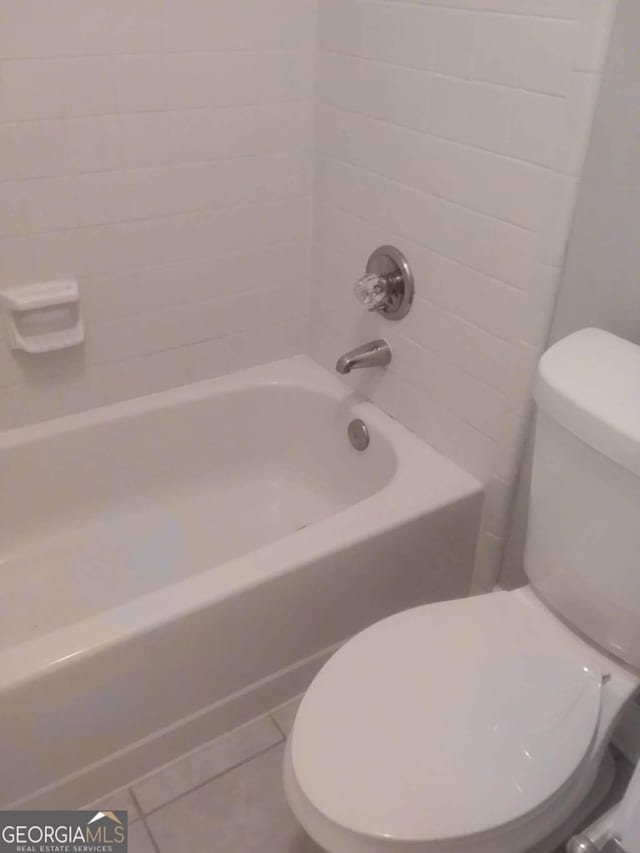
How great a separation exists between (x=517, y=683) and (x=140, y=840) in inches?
30.3

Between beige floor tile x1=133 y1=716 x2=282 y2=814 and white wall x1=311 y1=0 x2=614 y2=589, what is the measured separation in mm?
600

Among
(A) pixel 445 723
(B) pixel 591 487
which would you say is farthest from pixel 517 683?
(B) pixel 591 487

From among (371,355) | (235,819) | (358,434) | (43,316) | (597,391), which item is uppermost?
(597,391)

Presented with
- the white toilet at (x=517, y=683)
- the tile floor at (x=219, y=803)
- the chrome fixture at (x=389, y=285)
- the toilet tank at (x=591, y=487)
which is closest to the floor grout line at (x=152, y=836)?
the tile floor at (x=219, y=803)

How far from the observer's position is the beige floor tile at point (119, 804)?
4.46 ft

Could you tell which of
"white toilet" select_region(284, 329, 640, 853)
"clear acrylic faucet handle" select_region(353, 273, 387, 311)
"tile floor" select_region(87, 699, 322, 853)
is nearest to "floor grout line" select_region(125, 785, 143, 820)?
"tile floor" select_region(87, 699, 322, 853)

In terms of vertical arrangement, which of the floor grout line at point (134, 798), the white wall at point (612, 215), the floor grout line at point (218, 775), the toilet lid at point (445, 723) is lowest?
the floor grout line at point (218, 775)

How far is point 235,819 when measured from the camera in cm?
137

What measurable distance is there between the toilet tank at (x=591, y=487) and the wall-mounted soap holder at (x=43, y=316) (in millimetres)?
1040

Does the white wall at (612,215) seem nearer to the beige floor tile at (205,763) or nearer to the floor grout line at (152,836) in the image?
the beige floor tile at (205,763)

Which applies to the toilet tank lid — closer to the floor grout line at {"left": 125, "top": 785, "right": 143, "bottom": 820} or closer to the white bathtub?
the white bathtub

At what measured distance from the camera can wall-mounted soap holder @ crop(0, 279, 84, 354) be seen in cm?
153

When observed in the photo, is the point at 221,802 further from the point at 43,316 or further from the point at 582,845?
the point at 43,316

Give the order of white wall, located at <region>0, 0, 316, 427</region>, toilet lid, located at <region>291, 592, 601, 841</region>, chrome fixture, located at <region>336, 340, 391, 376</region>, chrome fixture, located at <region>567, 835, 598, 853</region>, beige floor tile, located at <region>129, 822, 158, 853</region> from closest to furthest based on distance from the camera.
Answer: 1. chrome fixture, located at <region>567, 835, 598, 853</region>
2. toilet lid, located at <region>291, 592, 601, 841</region>
3. beige floor tile, located at <region>129, 822, 158, 853</region>
4. white wall, located at <region>0, 0, 316, 427</region>
5. chrome fixture, located at <region>336, 340, 391, 376</region>
